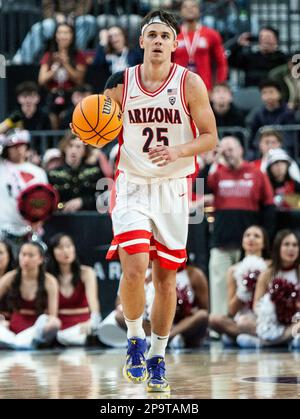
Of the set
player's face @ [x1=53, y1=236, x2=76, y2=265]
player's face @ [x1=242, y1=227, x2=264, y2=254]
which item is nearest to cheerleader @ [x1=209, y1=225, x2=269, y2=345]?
player's face @ [x1=242, y1=227, x2=264, y2=254]

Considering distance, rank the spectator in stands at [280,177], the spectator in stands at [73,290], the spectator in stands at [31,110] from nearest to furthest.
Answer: the spectator in stands at [73,290], the spectator in stands at [280,177], the spectator in stands at [31,110]

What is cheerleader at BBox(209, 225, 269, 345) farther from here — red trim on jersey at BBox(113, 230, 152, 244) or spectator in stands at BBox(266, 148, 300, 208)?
red trim on jersey at BBox(113, 230, 152, 244)

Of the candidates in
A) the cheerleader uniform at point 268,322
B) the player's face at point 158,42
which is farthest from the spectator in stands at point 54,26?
the player's face at point 158,42

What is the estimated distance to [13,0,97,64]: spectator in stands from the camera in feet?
56.3

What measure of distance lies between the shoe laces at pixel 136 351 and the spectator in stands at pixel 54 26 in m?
9.84

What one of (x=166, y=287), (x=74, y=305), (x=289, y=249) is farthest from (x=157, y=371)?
(x=74, y=305)

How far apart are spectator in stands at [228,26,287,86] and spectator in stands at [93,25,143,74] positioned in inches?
67.9

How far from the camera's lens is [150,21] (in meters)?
7.88

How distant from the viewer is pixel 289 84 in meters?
15.0

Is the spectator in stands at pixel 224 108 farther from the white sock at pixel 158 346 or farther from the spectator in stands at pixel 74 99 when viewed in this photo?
the white sock at pixel 158 346

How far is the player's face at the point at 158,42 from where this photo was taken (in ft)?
25.5

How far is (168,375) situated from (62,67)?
773cm

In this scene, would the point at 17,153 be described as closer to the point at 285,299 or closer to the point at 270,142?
the point at 270,142
